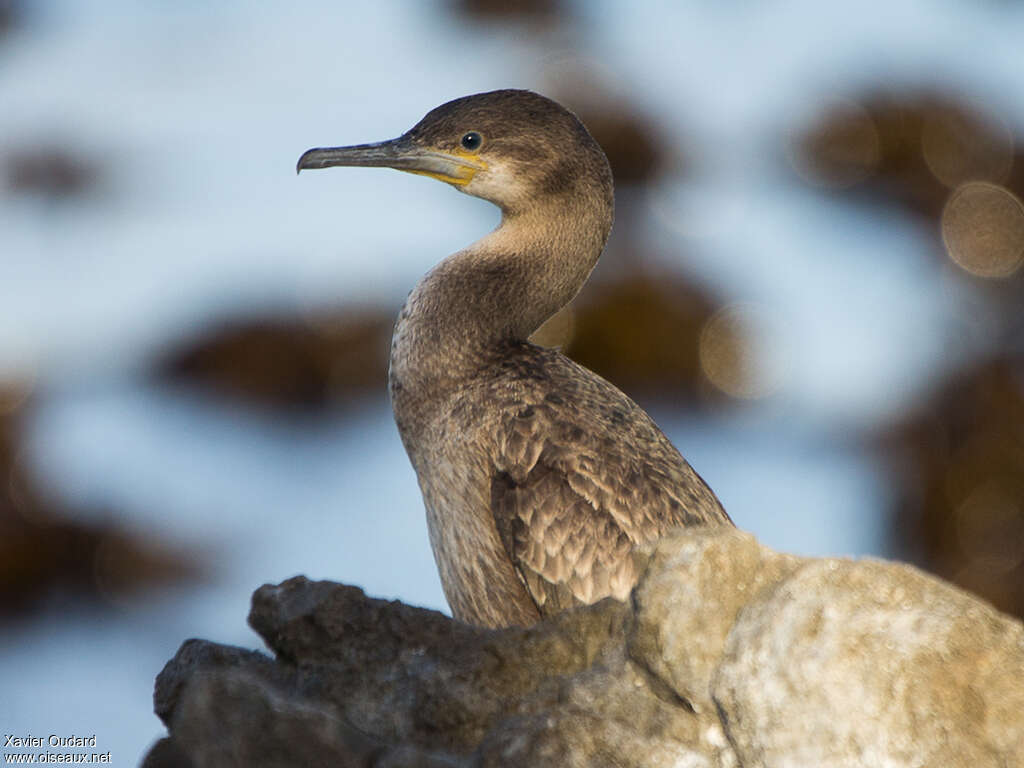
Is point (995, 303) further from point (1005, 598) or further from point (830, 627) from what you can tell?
point (830, 627)

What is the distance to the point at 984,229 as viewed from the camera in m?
26.7

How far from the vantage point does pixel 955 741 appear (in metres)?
2.44

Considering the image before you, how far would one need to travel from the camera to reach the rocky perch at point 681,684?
246 cm

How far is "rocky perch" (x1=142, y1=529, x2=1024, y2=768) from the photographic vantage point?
2457 mm

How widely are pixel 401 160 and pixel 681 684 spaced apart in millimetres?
3910

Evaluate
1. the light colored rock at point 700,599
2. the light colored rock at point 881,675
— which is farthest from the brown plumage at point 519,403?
the light colored rock at point 881,675

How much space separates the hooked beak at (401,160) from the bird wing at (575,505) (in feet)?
4.43

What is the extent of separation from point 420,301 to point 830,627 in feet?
11.7

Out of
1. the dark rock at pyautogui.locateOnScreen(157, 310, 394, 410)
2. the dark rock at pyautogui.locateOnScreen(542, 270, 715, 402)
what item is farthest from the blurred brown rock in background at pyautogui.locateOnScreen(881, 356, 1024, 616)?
the dark rock at pyautogui.locateOnScreen(157, 310, 394, 410)

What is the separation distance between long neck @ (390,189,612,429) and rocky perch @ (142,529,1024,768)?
2372mm

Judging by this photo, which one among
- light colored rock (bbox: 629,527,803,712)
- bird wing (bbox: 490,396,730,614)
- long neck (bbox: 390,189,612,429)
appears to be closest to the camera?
light colored rock (bbox: 629,527,803,712)

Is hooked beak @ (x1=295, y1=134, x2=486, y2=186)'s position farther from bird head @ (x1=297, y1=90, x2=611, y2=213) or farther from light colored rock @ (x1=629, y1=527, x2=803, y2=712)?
light colored rock @ (x1=629, y1=527, x2=803, y2=712)

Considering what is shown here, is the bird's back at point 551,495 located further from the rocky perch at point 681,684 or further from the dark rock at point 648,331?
the dark rock at point 648,331

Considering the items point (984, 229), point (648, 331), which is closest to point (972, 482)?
point (984, 229)
